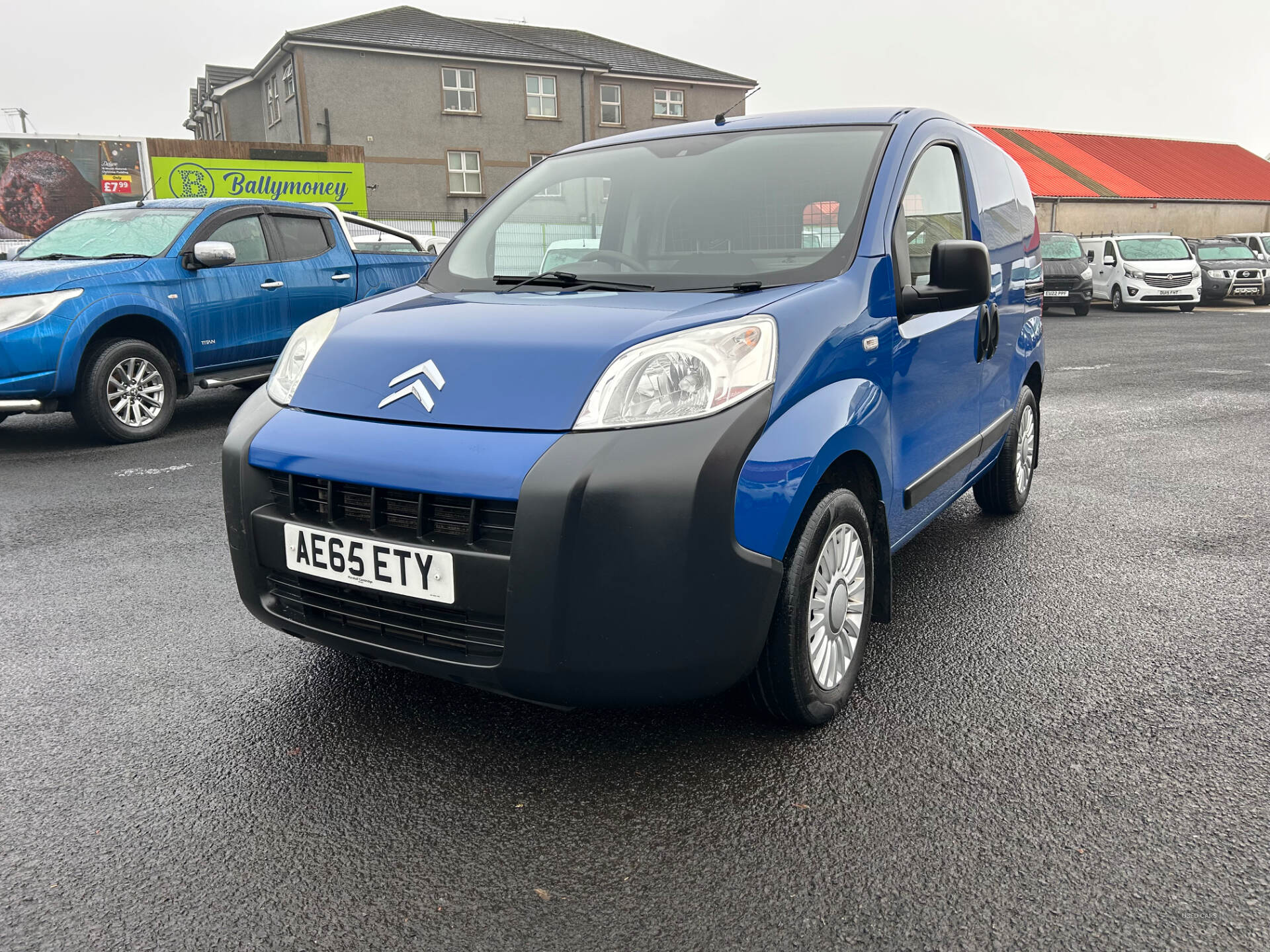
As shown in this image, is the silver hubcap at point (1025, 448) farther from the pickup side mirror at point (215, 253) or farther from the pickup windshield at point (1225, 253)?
the pickup windshield at point (1225, 253)

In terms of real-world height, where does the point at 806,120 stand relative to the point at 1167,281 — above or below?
above

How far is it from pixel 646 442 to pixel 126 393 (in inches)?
250

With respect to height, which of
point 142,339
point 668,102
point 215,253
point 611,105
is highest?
point 668,102

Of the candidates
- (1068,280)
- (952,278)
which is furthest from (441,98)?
(952,278)

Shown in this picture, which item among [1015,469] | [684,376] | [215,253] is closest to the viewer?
[684,376]

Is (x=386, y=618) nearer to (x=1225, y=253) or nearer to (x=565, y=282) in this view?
(x=565, y=282)

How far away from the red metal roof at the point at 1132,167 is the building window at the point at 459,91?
62.0 ft

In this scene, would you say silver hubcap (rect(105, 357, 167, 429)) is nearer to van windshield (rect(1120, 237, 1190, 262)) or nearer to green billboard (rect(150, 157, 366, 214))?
green billboard (rect(150, 157, 366, 214))

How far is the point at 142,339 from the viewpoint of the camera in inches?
298

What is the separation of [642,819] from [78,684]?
1.97 metres

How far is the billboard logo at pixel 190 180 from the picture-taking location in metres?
23.3

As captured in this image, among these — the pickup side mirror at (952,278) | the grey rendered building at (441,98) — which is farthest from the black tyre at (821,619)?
the grey rendered building at (441,98)

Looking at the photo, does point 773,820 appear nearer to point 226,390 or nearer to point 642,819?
point 642,819

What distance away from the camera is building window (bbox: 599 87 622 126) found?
126 feet
